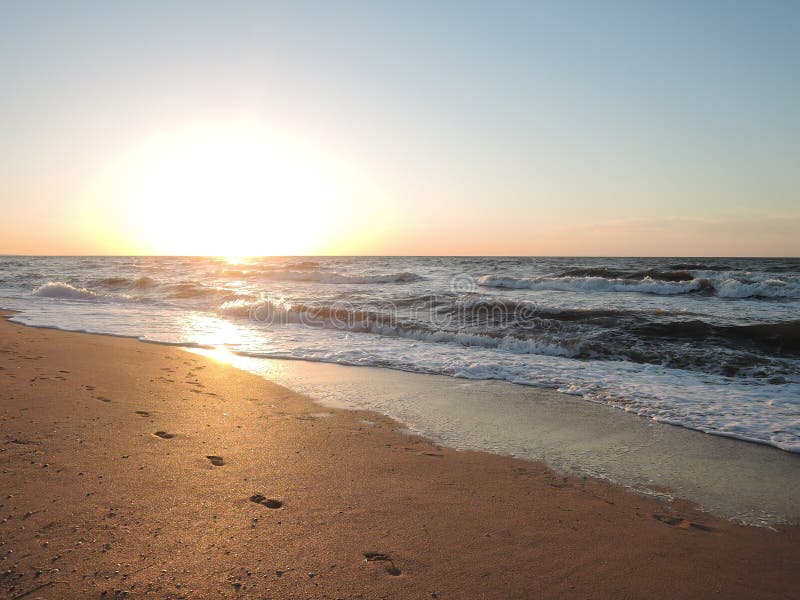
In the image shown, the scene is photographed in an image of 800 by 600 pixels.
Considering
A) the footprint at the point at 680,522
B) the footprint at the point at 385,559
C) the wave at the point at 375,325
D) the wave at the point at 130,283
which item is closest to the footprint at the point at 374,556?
the footprint at the point at 385,559

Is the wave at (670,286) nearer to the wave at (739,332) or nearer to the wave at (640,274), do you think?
the wave at (640,274)

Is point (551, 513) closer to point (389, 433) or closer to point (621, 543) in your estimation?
point (621, 543)

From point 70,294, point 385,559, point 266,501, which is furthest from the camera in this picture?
point 70,294

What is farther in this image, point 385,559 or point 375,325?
point 375,325

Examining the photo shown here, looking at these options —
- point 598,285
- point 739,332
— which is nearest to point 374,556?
point 739,332

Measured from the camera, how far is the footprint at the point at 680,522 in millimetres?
2965

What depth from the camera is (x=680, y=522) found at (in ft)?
9.91

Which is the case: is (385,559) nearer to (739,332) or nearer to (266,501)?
(266,501)

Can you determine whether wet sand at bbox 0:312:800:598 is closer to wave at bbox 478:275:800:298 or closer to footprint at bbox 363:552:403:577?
footprint at bbox 363:552:403:577

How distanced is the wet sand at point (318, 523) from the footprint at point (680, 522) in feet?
0.04

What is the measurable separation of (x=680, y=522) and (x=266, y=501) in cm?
258

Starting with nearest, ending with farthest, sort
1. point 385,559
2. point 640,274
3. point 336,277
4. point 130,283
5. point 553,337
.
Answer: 1. point 385,559
2. point 553,337
3. point 130,283
4. point 640,274
5. point 336,277

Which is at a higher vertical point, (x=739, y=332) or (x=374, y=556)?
(x=739, y=332)

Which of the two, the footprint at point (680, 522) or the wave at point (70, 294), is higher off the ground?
the wave at point (70, 294)
